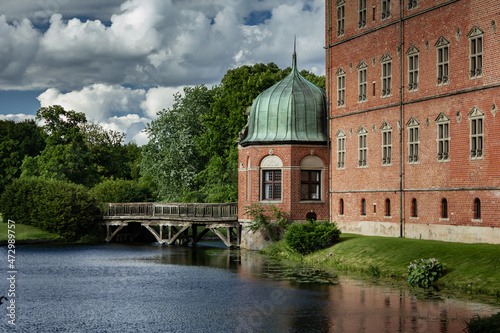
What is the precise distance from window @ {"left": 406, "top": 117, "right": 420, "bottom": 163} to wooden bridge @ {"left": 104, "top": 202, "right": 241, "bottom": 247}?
14107 mm

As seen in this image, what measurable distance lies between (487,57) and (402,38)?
6.29 meters

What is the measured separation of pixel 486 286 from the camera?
2223 centimetres

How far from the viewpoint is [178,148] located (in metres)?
61.3

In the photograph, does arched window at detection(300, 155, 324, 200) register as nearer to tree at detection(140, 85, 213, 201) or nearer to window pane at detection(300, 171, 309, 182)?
window pane at detection(300, 171, 309, 182)

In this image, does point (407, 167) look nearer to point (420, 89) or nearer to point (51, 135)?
point (420, 89)

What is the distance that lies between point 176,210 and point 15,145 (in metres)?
39.5

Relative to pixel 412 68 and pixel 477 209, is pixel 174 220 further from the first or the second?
pixel 477 209

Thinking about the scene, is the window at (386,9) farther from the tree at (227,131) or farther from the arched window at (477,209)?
the tree at (227,131)

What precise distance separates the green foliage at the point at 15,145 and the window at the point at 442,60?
5326cm

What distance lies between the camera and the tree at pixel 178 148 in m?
61.1

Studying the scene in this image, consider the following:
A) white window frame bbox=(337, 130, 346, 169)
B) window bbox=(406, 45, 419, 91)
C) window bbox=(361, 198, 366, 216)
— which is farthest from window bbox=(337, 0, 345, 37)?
window bbox=(361, 198, 366, 216)

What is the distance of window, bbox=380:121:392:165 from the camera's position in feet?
118

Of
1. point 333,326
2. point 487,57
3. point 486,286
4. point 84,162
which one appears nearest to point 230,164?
point 84,162

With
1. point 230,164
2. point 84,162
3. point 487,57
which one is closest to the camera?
point 487,57
